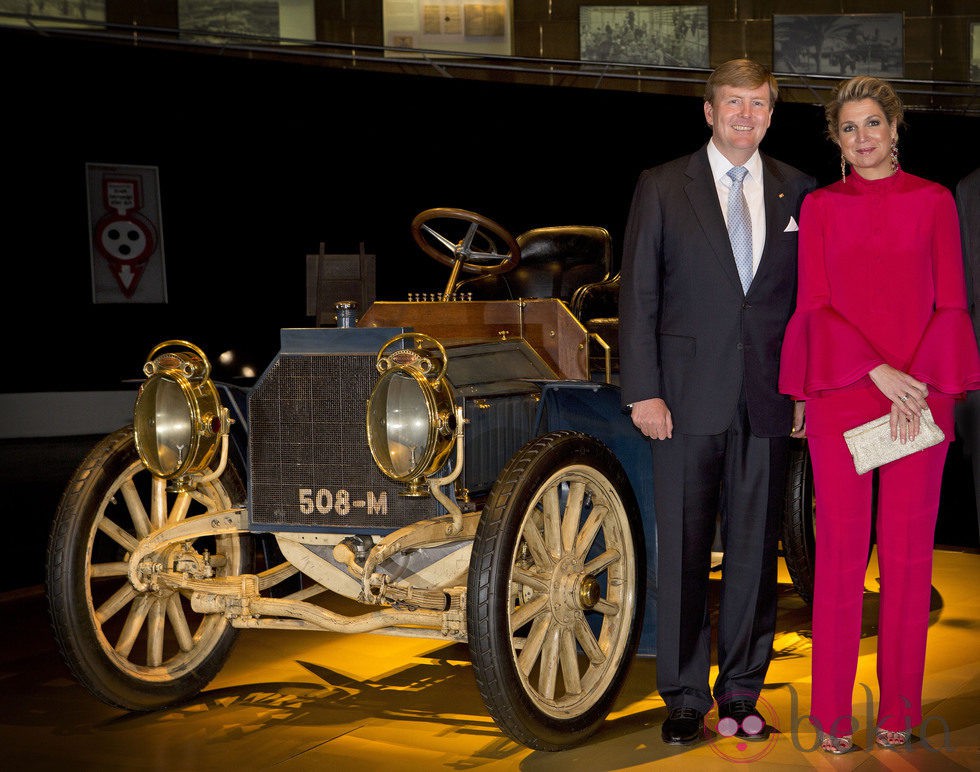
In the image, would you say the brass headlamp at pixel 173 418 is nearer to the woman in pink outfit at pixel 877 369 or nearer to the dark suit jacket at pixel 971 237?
the woman in pink outfit at pixel 877 369

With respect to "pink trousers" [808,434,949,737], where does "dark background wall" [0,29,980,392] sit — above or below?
above

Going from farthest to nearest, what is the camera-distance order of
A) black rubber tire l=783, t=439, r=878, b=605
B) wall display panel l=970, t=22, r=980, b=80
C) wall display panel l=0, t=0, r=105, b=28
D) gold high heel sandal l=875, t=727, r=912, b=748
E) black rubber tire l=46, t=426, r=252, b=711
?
1. wall display panel l=970, t=22, r=980, b=80
2. wall display panel l=0, t=0, r=105, b=28
3. black rubber tire l=783, t=439, r=878, b=605
4. black rubber tire l=46, t=426, r=252, b=711
5. gold high heel sandal l=875, t=727, r=912, b=748

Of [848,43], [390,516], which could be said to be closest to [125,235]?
[848,43]

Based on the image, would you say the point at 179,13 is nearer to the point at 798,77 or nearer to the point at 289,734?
the point at 798,77

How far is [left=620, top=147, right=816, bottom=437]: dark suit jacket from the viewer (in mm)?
2639

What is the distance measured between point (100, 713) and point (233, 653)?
583mm

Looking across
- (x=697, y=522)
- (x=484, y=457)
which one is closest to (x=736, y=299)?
(x=697, y=522)

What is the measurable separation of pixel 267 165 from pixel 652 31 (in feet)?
9.60

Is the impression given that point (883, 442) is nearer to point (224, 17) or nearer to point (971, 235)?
point (971, 235)

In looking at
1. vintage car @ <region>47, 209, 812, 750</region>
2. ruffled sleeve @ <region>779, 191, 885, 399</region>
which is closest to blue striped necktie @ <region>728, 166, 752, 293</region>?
ruffled sleeve @ <region>779, 191, 885, 399</region>

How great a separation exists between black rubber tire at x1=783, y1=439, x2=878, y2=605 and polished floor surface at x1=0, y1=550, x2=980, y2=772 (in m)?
0.18

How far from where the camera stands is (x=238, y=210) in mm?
8867

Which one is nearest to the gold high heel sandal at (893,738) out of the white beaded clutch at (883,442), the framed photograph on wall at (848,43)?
the white beaded clutch at (883,442)

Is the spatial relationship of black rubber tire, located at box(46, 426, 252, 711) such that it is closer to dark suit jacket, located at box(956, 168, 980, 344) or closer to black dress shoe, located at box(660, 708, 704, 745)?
black dress shoe, located at box(660, 708, 704, 745)
